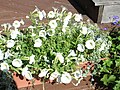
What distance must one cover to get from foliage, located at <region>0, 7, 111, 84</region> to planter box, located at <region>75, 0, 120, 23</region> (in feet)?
2.33

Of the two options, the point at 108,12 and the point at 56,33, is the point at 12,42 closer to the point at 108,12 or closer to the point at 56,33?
the point at 56,33

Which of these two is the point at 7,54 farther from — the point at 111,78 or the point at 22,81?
the point at 111,78

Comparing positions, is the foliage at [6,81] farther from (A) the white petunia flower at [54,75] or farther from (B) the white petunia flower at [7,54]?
(A) the white petunia flower at [54,75]

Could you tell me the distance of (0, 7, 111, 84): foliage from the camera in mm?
2244

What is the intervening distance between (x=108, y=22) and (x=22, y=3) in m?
1.00

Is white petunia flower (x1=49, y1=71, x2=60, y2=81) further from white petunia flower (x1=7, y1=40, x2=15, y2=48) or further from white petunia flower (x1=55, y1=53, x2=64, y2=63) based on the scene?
white petunia flower (x1=7, y1=40, x2=15, y2=48)

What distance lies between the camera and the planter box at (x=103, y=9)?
3.17 meters

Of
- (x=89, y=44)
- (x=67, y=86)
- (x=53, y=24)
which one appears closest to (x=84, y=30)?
(x=89, y=44)

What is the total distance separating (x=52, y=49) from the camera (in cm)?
234

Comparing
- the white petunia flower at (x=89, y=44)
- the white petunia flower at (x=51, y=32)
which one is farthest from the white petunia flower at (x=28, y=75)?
the white petunia flower at (x=89, y=44)

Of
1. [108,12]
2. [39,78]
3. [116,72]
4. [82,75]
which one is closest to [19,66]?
[39,78]

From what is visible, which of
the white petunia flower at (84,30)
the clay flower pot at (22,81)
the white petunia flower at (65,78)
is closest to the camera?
the white petunia flower at (65,78)

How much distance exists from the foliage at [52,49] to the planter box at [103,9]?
0.71 m

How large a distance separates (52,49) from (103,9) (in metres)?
1.06
